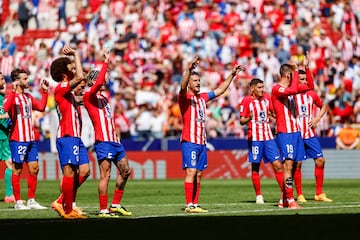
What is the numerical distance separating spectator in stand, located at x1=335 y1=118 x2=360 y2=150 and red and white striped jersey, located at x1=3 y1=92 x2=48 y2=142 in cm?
1404

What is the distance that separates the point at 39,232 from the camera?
12.8 m

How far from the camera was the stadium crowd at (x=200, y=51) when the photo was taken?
111 ft

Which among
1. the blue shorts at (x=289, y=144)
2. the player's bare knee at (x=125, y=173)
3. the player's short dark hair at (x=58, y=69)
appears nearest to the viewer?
the player's short dark hair at (x=58, y=69)

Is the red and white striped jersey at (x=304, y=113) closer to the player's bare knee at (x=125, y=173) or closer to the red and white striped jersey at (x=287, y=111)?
the red and white striped jersey at (x=287, y=111)

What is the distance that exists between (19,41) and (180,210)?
25.5 m

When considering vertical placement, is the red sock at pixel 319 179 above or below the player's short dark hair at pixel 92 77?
below

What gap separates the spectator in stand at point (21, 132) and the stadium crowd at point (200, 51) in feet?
41.1

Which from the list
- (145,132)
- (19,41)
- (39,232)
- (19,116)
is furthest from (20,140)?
(19,41)

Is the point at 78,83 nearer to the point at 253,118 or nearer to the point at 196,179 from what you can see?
the point at 196,179

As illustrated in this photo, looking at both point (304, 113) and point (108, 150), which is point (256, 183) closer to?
point (304, 113)

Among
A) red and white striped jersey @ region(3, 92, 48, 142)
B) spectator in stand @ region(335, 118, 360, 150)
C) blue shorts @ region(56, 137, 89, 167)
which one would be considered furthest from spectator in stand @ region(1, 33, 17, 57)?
blue shorts @ region(56, 137, 89, 167)

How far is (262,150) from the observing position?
1977cm

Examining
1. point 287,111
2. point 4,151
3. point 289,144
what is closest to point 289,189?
point 289,144

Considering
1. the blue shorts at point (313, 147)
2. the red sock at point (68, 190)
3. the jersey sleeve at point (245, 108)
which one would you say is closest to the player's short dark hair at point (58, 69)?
the red sock at point (68, 190)
